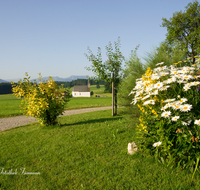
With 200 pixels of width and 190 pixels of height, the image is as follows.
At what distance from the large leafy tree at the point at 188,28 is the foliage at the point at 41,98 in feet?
46.0

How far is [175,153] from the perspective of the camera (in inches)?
134

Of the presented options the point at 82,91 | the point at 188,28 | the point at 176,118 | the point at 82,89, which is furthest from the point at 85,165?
the point at 82,89

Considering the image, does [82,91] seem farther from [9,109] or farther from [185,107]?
[185,107]

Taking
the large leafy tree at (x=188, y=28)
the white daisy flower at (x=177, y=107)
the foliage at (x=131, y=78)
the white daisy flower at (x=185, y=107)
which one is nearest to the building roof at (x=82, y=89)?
the large leafy tree at (x=188, y=28)

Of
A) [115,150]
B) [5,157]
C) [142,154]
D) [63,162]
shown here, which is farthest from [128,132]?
[5,157]

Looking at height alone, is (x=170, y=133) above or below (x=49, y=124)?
above

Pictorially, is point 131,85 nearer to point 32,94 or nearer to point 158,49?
point 158,49

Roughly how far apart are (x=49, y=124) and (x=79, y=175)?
188 inches

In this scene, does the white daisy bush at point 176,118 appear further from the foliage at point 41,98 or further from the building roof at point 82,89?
the building roof at point 82,89

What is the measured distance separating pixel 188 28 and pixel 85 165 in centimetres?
1934

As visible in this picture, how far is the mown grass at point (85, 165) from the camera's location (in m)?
3.28

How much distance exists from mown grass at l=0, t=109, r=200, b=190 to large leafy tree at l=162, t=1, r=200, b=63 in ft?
49.6

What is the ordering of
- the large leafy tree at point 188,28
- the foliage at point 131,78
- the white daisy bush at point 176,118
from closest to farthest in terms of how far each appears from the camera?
1. the white daisy bush at point 176,118
2. the foliage at point 131,78
3. the large leafy tree at point 188,28

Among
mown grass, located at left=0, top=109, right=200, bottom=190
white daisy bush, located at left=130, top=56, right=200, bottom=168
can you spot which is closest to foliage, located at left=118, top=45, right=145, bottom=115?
mown grass, located at left=0, top=109, right=200, bottom=190
